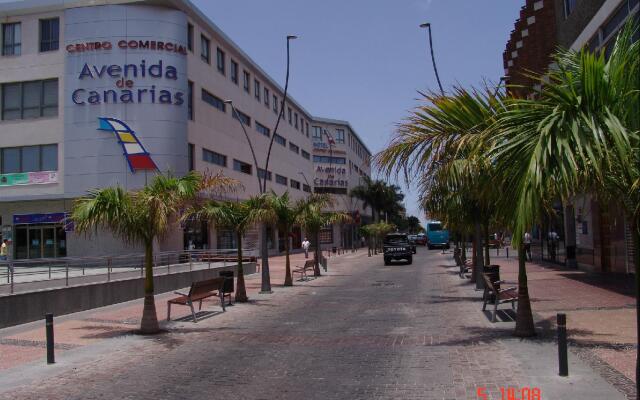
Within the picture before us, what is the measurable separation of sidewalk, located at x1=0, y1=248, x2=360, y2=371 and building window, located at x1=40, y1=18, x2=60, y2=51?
2541cm

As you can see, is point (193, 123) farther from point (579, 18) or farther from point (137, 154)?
point (579, 18)

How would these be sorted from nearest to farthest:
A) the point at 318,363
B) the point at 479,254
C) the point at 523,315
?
the point at 318,363
the point at 523,315
the point at 479,254

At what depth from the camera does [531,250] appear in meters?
40.7

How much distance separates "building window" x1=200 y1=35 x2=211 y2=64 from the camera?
41469 mm

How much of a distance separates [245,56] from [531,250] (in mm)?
26899

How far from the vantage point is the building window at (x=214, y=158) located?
4150 centimetres

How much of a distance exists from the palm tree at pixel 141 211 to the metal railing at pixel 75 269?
3823 mm

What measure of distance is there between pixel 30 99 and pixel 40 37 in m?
3.93

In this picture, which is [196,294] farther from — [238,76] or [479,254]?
[238,76]

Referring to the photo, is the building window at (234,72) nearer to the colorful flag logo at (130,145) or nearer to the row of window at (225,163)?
the row of window at (225,163)

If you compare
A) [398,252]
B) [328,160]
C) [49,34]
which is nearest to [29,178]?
[49,34]

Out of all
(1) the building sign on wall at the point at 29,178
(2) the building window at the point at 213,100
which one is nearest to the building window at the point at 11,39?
(1) the building sign on wall at the point at 29,178
